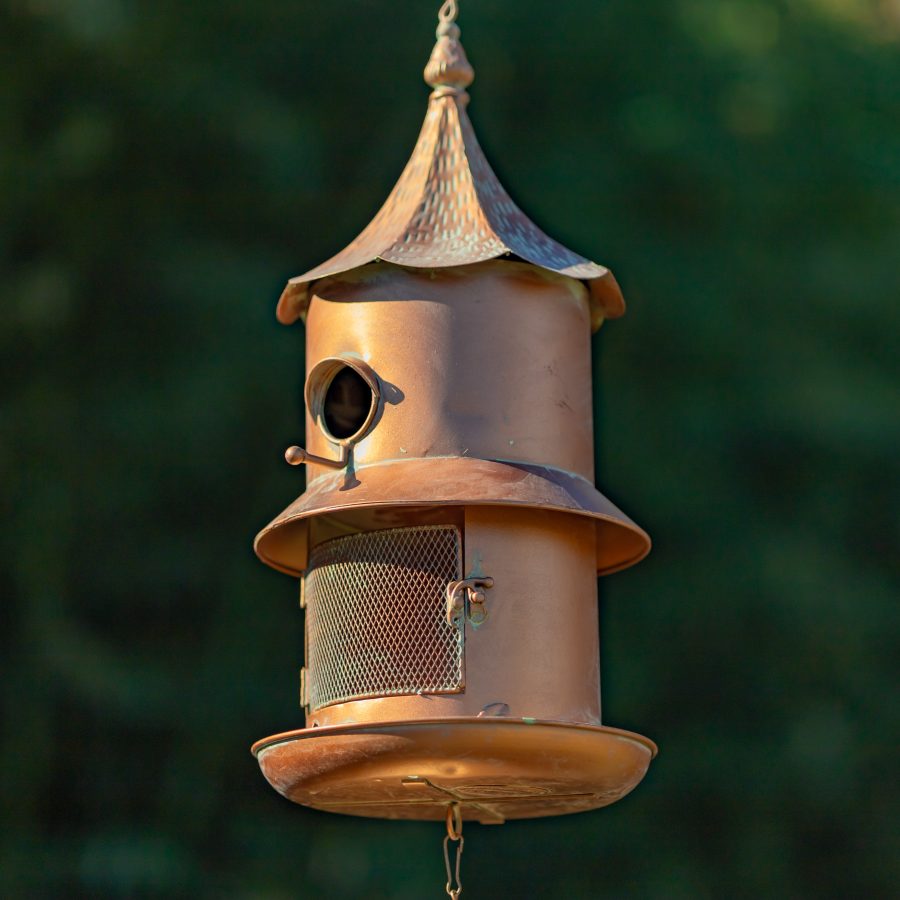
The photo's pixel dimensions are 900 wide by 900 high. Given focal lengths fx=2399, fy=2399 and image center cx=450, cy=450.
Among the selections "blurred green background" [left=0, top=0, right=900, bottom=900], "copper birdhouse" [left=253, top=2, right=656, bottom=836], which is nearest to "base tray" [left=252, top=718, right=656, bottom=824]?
"copper birdhouse" [left=253, top=2, right=656, bottom=836]

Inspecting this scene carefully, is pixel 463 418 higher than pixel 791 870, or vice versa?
pixel 463 418

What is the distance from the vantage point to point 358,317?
842 cm

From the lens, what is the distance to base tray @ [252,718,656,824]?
25.4 ft

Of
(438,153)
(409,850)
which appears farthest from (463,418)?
(409,850)

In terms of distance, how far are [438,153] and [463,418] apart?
3.73 feet

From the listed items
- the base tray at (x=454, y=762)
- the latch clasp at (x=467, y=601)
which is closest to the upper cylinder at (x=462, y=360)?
the latch clasp at (x=467, y=601)

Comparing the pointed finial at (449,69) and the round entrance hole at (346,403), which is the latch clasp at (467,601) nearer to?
the round entrance hole at (346,403)

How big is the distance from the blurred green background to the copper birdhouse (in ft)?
11.3

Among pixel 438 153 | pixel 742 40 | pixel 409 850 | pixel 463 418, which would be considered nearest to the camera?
pixel 463 418

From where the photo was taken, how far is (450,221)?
8.57 meters

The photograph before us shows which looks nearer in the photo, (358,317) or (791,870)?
(358,317)

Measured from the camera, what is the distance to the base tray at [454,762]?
305 inches

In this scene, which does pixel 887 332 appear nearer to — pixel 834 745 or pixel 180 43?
pixel 834 745

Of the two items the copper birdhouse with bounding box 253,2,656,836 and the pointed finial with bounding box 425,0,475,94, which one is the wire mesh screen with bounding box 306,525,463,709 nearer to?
the copper birdhouse with bounding box 253,2,656,836
